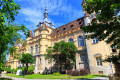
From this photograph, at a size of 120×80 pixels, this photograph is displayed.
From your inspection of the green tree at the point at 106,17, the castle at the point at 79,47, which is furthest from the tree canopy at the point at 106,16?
the castle at the point at 79,47

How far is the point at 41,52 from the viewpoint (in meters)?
31.4

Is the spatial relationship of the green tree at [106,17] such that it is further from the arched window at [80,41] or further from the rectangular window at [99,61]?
the arched window at [80,41]

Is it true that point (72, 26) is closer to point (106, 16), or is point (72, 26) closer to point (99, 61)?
point (99, 61)

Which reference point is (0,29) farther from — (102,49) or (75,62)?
(75,62)

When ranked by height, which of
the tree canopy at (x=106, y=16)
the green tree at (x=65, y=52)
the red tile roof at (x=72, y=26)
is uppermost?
the red tile roof at (x=72, y=26)

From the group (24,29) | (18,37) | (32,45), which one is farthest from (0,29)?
(32,45)

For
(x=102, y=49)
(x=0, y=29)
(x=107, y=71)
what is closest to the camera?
(x=0, y=29)

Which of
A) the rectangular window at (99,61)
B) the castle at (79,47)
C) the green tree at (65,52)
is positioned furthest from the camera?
the green tree at (65,52)

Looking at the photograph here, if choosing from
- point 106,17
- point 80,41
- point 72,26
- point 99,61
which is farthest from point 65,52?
point 106,17

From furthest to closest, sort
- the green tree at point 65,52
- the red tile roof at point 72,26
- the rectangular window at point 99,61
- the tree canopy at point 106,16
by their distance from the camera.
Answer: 1. the red tile roof at point 72,26
2. the green tree at point 65,52
3. the rectangular window at point 99,61
4. the tree canopy at point 106,16

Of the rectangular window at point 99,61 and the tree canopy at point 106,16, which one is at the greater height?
the tree canopy at point 106,16

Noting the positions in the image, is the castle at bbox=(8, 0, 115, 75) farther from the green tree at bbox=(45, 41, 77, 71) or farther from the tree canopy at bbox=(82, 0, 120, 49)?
the tree canopy at bbox=(82, 0, 120, 49)

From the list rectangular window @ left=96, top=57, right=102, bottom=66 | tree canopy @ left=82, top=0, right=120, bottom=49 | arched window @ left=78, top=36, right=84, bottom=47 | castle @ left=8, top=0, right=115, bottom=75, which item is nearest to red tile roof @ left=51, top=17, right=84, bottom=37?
castle @ left=8, top=0, right=115, bottom=75

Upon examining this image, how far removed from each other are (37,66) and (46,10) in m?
31.6
